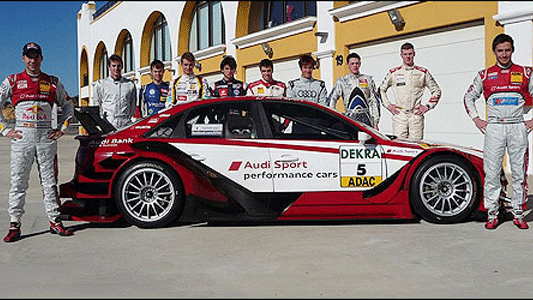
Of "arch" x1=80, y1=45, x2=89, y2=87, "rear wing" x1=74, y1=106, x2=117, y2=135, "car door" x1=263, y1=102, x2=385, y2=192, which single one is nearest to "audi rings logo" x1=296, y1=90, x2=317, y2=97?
"car door" x1=263, y1=102, x2=385, y2=192

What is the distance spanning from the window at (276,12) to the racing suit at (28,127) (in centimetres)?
1075

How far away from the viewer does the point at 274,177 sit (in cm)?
554

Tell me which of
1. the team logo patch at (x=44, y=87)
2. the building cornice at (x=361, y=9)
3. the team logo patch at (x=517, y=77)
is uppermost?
the building cornice at (x=361, y=9)

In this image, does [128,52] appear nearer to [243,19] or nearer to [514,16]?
[243,19]

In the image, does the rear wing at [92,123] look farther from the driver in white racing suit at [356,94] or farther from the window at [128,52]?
the window at [128,52]

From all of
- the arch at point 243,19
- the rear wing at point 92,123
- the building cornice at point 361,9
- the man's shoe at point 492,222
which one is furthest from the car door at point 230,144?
the arch at point 243,19

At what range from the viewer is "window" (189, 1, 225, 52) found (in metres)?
20.8

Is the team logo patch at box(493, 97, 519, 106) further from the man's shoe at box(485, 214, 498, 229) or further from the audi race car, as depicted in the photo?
the man's shoe at box(485, 214, 498, 229)

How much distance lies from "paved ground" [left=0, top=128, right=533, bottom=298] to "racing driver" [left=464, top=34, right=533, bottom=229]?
0.32 m

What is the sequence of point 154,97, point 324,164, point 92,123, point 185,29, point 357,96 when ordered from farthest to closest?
1. point 185,29
2. point 154,97
3. point 357,96
4. point 92,123
5. point 324,164

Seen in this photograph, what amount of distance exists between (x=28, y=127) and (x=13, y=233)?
0.94 metres

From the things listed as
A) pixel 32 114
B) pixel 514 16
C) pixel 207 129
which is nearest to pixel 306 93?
pixel 207 129

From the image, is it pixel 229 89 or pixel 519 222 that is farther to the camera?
pixel 229 89

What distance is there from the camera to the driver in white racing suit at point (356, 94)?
734 centimetres
